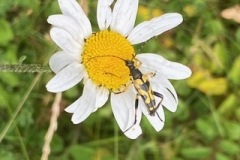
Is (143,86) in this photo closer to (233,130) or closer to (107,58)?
(107,58)

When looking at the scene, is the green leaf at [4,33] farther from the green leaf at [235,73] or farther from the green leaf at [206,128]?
the green leaf at [235,73]

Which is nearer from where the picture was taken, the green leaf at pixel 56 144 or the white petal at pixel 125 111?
the white petal at pixel 125 111

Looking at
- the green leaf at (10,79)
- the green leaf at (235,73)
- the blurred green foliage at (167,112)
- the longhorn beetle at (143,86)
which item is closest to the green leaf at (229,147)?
the blurred green foliage at (167,112)

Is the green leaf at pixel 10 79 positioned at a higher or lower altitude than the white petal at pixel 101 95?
lower

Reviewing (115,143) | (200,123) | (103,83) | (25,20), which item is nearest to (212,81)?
(200,123)

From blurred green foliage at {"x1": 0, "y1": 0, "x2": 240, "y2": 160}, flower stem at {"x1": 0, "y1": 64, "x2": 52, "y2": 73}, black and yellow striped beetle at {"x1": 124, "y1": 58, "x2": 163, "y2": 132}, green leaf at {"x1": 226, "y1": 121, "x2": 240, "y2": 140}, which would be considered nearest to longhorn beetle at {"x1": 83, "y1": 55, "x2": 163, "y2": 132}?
black and yellow striped beetle at {"x1": 124, "y1": 58, "x2": 163, "y2": 132}

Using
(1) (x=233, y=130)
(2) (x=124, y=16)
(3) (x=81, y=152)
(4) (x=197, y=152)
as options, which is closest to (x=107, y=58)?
(2) (x=124, y=16)
